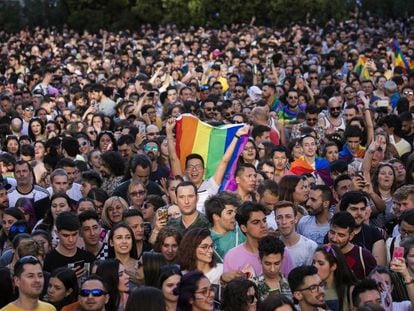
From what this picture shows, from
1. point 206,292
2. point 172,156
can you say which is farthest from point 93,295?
point 172,156

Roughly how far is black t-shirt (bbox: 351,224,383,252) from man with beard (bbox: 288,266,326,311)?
4.61ft

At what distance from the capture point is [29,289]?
317 inches

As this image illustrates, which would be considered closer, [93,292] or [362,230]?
[93,292]

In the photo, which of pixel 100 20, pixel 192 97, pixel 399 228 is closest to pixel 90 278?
pixel 399 228

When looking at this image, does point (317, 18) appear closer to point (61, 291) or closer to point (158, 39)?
point (158, 39)

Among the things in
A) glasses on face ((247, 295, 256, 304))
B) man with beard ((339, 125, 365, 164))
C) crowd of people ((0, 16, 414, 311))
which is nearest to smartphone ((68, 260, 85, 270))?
crowd of people ((0, 16, 414, 311))

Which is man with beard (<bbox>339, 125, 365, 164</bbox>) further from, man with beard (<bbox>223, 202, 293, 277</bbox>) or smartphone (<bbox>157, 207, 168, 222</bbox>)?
man with beard (<bbox>223, 202, 293, 277</bbox>)

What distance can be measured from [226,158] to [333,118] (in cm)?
396

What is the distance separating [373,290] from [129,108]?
10251 millimetres

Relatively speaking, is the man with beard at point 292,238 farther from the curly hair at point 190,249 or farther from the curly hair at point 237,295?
the curly hair at point 237,295

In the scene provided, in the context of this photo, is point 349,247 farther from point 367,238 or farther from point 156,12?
point 156,12

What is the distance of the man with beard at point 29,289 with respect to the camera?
316 inches

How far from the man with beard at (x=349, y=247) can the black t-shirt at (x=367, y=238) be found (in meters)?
0.37

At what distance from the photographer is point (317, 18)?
40875 millimetres
